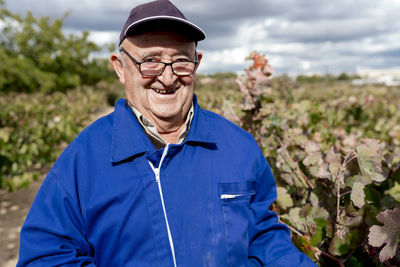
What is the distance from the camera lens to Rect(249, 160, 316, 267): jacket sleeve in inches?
61.0

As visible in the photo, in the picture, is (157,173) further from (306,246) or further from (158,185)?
(306,246)

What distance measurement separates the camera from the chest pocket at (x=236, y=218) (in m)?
1.51

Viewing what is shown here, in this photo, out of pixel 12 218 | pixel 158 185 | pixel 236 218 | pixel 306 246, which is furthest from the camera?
pixel 12 218

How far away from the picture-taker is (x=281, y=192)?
1946 millimetres

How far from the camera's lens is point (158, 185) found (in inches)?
56.2

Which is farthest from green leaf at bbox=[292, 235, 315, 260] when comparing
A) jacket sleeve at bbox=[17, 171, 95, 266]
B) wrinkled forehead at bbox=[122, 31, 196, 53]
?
wrinkled forehead at bbox=[122, 31, 196, 53]

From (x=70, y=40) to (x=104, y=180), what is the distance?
78.2 ft

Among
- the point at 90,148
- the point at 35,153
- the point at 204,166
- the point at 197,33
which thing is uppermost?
the point at 197,33

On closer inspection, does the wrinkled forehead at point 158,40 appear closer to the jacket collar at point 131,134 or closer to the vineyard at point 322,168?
the jacket collar at point 131,134

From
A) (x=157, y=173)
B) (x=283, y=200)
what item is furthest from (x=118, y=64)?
(x=283, y=200)

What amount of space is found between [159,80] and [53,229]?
804 millimetres

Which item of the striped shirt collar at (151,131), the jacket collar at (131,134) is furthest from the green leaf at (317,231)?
the striped shirt collar at (151,131)

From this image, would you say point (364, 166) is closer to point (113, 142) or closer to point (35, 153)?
point (113, 142)

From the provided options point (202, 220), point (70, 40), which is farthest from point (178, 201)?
point (70, 40)
